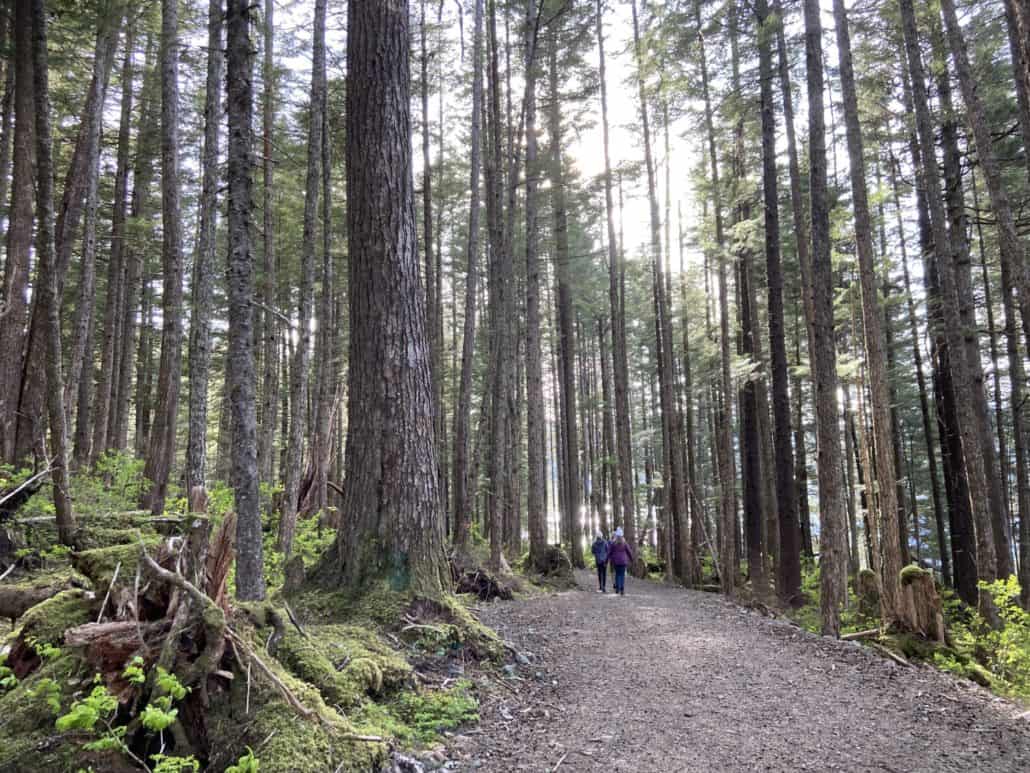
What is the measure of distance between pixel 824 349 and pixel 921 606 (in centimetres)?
382

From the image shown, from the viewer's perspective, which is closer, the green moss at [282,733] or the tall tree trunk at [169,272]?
the green moss at [282,733]

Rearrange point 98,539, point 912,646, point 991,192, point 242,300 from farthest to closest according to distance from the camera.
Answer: point 991,192, point 912,646, point 242,300, point 98,539

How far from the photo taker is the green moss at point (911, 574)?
26.1ft

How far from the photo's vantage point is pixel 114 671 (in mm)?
2592

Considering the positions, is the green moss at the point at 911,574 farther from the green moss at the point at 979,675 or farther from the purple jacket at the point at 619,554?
the purple jacket at the point at 619,554

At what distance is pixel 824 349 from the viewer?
8.48 meters

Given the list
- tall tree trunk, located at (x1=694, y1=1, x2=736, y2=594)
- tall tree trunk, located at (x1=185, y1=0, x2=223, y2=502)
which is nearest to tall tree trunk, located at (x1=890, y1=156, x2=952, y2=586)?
tall tree trunk, located at (x1=694, y1=1, x2=736, y2=594)

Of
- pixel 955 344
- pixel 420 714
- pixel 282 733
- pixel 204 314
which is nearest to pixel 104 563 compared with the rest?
pixel 282 733

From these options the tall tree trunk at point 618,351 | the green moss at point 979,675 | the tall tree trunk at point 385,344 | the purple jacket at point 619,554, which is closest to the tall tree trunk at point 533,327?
the purple jacket at point 619,554

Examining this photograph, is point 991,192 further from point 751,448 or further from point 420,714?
point 420,714

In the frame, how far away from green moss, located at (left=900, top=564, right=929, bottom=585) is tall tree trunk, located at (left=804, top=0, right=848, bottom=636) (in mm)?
822

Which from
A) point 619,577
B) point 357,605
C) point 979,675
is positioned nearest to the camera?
point 357,605

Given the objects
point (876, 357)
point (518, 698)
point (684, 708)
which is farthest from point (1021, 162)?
point (518, 698)

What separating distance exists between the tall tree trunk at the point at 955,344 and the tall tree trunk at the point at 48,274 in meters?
12.8
